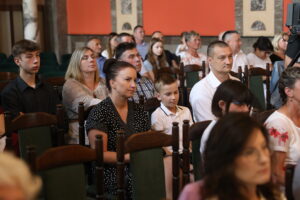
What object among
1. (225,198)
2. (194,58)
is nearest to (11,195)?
(225,198)

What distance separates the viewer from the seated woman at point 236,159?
1750 millimetres

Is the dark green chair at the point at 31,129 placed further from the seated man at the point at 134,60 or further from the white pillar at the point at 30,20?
the white pillar at the point at 30,20

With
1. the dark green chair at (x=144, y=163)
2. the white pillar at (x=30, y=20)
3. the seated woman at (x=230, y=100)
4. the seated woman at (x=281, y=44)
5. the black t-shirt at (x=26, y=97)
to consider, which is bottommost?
the dark green chair at (x=144, y=163)

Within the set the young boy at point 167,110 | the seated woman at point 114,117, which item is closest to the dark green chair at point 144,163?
the seated woman at point 114,117

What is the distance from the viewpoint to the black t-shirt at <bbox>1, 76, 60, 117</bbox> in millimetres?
4172

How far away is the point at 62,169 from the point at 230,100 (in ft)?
3.54

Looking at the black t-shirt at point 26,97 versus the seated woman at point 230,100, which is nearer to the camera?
the seated woman at point 230,100

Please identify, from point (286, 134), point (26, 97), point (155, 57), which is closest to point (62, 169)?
point (286, 134)

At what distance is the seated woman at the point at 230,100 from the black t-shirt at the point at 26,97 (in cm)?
183

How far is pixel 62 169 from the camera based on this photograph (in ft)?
8.13

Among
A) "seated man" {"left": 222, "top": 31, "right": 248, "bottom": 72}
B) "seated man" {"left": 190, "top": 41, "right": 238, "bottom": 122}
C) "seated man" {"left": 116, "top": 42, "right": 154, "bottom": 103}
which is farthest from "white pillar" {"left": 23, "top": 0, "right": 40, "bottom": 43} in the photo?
"seated man" {"left": 190, "top": 41, "right": 238, "bottom": 122}

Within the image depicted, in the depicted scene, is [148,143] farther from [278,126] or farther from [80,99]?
[80,99]

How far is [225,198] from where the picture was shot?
1778 mm

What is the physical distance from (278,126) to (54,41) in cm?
1090
